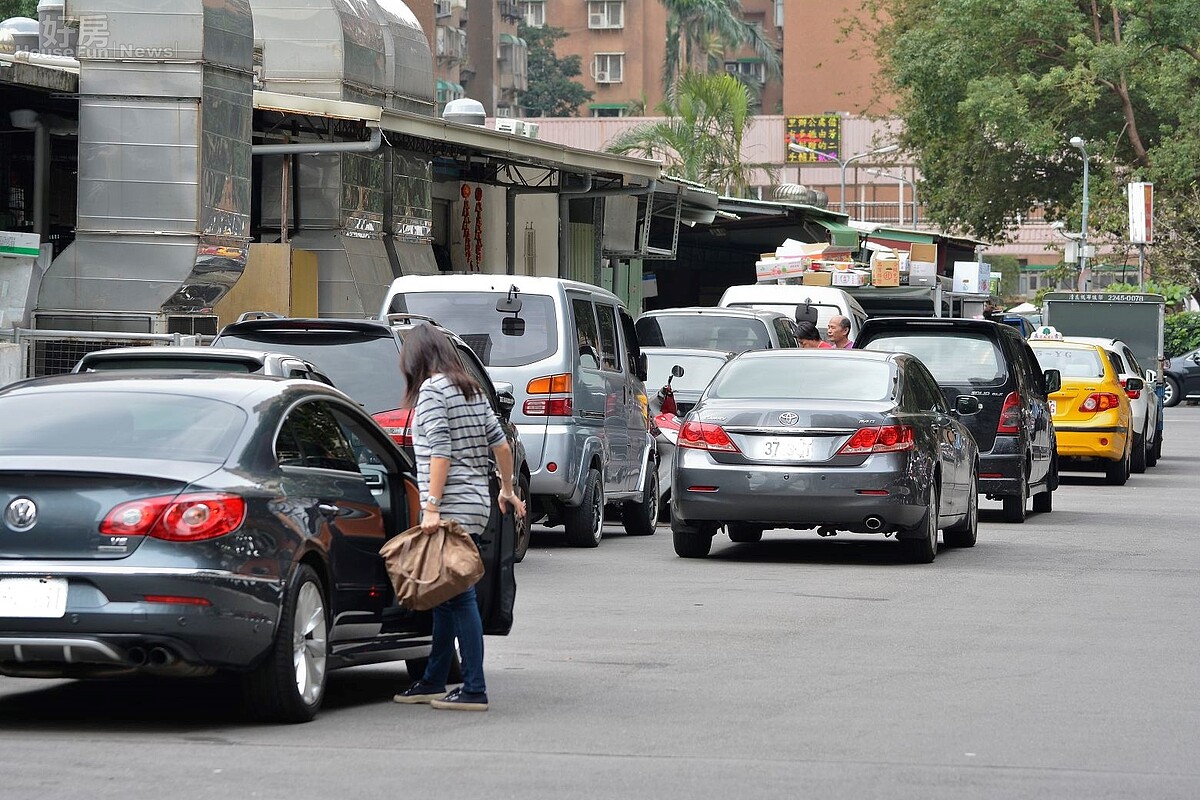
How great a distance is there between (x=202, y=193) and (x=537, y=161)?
7.65m

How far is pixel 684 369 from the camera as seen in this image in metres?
20.3

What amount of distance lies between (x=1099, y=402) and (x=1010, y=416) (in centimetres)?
664

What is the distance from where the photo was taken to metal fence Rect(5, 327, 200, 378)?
17.4 meters

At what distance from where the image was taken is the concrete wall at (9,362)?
56.1ft

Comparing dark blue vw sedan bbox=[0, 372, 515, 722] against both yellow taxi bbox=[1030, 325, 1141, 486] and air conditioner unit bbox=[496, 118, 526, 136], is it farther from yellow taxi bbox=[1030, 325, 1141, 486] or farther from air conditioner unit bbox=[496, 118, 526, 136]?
air conditioner unit bbox=[496, 118, 526, 136]

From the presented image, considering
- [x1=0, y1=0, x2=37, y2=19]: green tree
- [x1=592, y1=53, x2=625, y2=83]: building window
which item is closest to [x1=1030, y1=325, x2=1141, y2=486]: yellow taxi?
[x1=0, y1=0, x2=37, y2=19]: green tree

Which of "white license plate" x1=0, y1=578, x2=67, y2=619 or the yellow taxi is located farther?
the yellow taxi

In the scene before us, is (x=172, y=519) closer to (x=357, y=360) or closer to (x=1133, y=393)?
(x=357, y=360)

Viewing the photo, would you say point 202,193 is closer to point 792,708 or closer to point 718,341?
point 718,341

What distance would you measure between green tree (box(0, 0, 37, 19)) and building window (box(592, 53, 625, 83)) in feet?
219

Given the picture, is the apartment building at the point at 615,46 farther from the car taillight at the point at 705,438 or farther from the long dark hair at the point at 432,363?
the long dark hair at the point at 432,363

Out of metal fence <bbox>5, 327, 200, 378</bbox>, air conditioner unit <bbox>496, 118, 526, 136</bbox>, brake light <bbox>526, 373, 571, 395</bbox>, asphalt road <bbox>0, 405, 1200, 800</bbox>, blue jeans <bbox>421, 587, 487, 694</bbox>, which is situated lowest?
asphalt road <bbox>0, 405, 1200, 800</bbox>

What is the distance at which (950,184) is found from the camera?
59219 millimetres

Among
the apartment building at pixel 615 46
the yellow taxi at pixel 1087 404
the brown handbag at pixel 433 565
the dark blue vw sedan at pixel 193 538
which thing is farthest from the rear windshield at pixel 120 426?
the apartment building at pixel 615 46
